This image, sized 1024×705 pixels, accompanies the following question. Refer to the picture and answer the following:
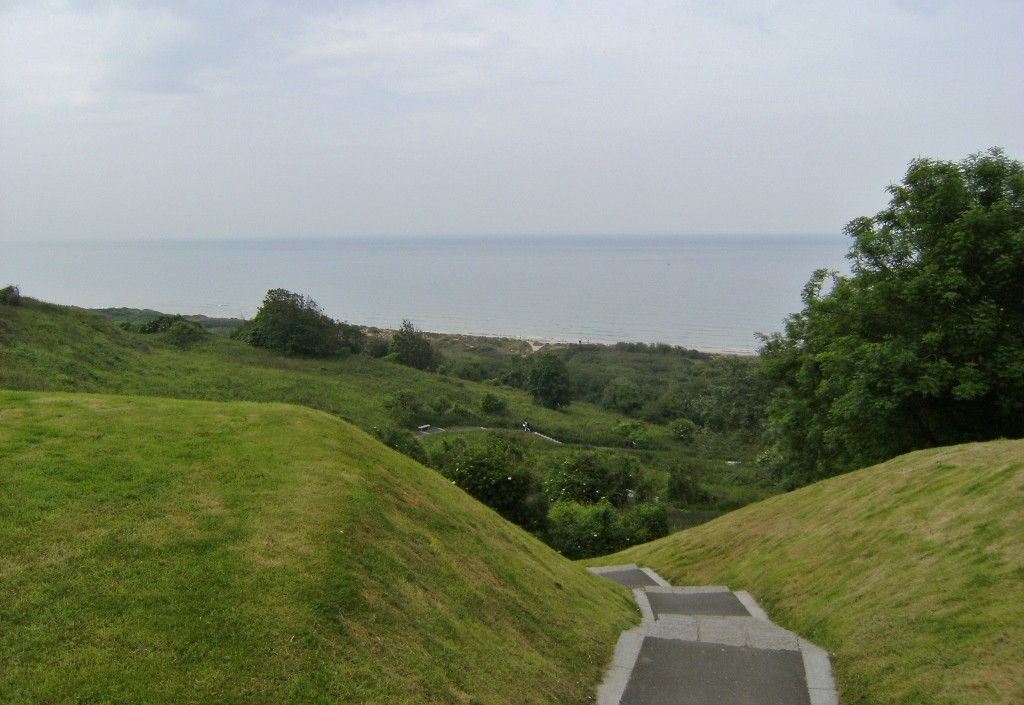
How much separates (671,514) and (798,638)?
23198 mm

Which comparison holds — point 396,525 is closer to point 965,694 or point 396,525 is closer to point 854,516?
point 965,694

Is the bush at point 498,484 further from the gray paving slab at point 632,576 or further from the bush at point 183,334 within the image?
the bush at point 183,334

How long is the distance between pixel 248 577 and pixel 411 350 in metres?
73.8

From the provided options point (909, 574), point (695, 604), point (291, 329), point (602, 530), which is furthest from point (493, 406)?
point (909, 574)

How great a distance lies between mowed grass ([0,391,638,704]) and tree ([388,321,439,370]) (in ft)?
223

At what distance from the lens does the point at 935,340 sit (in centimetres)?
1933

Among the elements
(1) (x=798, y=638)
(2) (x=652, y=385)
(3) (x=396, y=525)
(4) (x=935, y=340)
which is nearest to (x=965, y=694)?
(1) (x=798, y=638)

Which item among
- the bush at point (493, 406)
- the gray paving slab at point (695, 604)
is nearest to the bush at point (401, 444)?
the gray paving slab at point (695, 604)

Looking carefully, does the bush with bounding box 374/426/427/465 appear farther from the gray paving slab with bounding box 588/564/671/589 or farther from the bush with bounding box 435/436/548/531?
the gray paving slab with bounding box 588/564/671/589

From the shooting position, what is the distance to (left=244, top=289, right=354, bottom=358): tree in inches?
2621

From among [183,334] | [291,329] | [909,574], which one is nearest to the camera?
[909,574]

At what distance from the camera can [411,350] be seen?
81.4m

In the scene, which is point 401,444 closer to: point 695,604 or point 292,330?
point 695,604

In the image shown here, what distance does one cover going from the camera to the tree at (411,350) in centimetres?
8081
